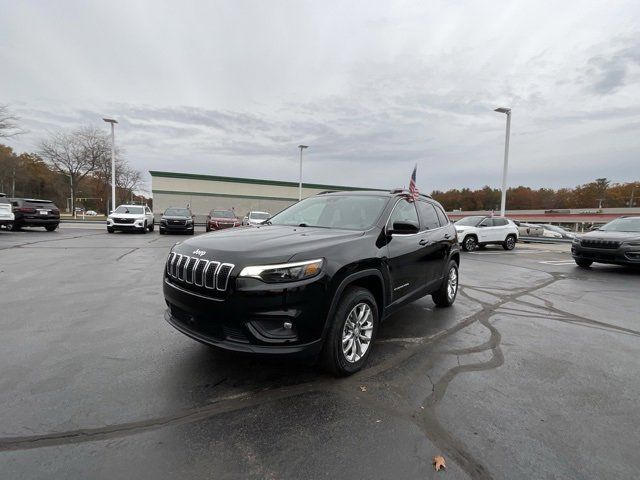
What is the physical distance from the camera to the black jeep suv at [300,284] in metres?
2.86

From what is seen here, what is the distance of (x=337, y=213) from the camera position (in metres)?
4.49

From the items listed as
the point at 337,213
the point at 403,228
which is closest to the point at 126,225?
the point at 337,213

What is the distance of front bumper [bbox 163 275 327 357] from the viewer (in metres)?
2.84

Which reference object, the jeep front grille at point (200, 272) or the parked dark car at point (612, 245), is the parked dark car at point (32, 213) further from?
the parked dark car at point (612, 245)

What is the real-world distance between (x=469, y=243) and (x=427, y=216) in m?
11.5

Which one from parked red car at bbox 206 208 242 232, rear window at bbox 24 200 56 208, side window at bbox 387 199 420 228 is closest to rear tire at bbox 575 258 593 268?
side window at bbox 387 199 420 228

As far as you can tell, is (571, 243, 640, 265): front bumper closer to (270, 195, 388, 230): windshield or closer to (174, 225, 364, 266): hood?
(270, 195, 388, 230): windshield

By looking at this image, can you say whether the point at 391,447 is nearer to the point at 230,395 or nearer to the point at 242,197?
the point at 230,395

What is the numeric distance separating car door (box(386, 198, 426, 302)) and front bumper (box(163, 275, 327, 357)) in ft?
4.16

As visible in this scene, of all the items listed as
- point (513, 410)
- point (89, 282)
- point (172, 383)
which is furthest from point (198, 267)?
point (89, 282)

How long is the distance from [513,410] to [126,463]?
9.32ft

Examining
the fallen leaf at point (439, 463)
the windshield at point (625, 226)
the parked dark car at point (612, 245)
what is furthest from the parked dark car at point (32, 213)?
the windshield at point (625, 226)

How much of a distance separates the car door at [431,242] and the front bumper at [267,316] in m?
2.23

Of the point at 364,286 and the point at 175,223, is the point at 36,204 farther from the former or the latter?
the point at 364,286
